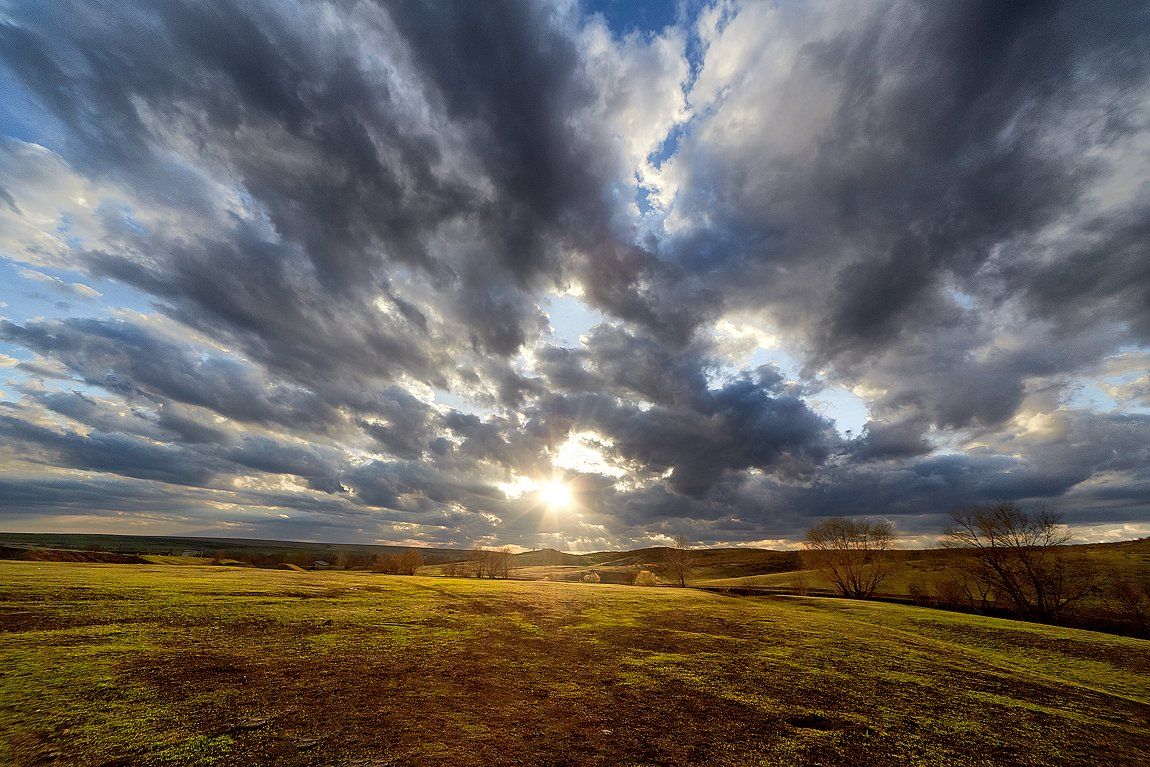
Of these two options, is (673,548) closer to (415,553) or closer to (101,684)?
(415,553)

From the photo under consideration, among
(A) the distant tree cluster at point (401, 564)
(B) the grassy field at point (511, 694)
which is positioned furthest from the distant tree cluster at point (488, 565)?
(B) the grassy field at point (511, 694)

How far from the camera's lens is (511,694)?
10.8 metres

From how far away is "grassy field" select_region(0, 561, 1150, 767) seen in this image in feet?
25.3

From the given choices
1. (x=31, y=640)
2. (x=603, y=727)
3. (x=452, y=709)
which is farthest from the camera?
(x=31, y=640)

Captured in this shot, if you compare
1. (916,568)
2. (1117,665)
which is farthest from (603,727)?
(916,568)

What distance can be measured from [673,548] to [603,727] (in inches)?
4003

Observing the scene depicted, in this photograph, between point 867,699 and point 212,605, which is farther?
point 212,605

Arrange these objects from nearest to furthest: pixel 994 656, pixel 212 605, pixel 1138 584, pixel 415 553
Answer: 1. pixel 994 656
2. pixel 212 605
3. pixel 1138 584
4. pixel 415 553

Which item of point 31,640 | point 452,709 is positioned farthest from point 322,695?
point 31,640

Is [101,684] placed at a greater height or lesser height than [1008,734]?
greater

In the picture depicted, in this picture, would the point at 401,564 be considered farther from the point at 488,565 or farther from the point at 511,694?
the point at 511,694

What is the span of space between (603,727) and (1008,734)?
31.6 ft

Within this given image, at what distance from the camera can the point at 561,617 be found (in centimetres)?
2458

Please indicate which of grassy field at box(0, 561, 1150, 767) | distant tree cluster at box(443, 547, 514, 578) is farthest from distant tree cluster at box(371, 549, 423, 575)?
grassy field at box(0, 561, 1150, 767)
